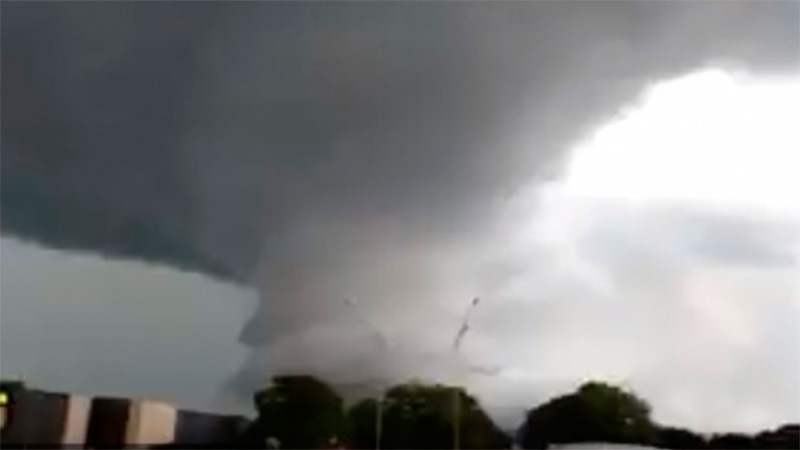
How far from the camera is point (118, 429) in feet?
414

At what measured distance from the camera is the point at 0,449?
4200 inches

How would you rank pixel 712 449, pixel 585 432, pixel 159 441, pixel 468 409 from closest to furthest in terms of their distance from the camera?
1. pixel 712 449
2. pixel 585 432
3. pixel 468 409
4. pixel 159 441

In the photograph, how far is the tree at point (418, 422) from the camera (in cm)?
10269

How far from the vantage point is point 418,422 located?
4183 inches

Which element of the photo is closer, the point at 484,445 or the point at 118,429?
the point at 484,445

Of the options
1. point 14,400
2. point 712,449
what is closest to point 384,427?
point 712,449

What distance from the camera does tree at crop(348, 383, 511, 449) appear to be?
102688 mm

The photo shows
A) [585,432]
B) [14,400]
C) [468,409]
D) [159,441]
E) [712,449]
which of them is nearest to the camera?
[14,400]

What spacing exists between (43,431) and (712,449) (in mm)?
66718

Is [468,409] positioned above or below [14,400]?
above

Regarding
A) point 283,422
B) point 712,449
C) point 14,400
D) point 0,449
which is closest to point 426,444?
point 283,422

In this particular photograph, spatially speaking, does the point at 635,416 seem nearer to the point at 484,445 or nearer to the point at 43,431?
the point at 484,445

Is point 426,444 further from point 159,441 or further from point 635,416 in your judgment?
point 159,441

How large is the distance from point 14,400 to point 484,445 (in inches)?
2196
